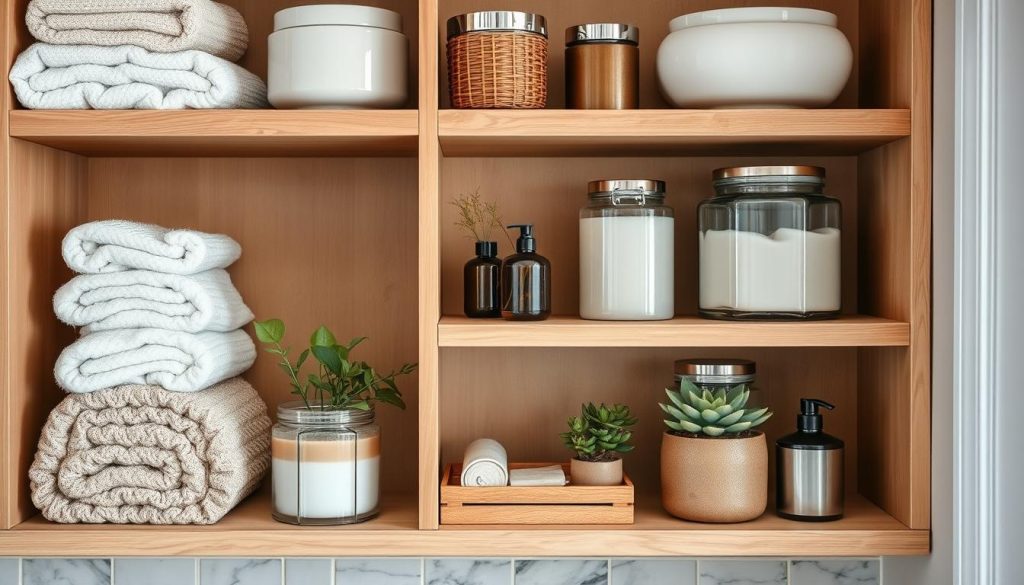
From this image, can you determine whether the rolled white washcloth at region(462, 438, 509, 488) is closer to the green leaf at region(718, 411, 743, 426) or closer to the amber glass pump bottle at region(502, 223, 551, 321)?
the amber glass pump bottle at region(502, 223, 551, 321)

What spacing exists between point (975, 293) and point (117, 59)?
109 centimetres

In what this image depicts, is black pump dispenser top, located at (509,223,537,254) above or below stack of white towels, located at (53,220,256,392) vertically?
above

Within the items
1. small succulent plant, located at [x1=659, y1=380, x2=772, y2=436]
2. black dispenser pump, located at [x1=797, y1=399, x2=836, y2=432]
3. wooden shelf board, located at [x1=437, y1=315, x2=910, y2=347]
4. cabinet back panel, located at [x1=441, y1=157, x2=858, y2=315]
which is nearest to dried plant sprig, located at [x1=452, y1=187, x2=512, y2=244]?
cabinet back panel, located at [x1=441, y1=157, x2=858, y2=315]

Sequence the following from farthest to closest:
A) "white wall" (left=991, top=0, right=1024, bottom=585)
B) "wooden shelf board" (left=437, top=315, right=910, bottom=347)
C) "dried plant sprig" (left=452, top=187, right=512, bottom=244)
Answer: "dried plant sprig" (left=452, top=187, right=512, bottom=244), "wooden shelf board" (left=437, top=315, right=910, bottom=347), "white wall" (left=991, top=0, right=1024, bottom=585)

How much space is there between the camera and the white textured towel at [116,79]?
49.8 inches

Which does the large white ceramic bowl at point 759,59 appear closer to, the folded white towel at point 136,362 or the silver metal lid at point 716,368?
the silver metal lid at point 716,368

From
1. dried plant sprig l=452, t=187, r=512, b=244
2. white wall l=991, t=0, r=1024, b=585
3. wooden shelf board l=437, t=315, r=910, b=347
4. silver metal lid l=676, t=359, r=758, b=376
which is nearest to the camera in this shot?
white wall l=991, t=0, r=1024, b=585

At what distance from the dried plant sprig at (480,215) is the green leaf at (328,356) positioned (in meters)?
0.30

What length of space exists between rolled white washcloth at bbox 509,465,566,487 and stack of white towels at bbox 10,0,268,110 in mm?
621

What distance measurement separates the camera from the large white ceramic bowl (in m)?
1.27

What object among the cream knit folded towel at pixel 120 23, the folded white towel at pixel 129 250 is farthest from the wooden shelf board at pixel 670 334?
the cream knit folded towel at pixel 120 23

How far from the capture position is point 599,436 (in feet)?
4.35

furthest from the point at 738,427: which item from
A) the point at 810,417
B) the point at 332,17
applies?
the point at 332,17

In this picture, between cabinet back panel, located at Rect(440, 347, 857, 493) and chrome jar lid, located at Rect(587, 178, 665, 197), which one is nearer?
chrome jar lid, located at Rect(587, 178, 665, 197)
